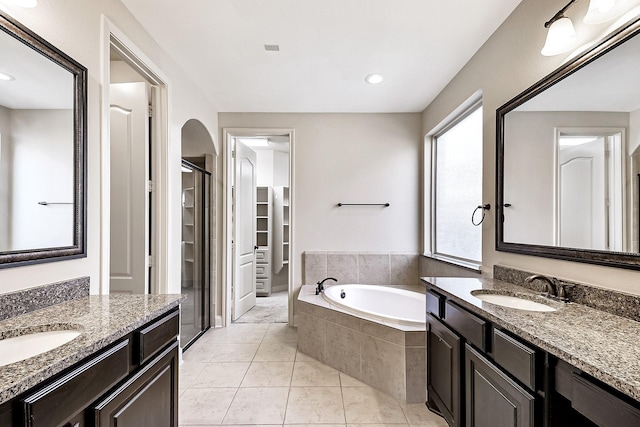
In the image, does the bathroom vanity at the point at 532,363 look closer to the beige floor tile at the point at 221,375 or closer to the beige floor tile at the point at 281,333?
the beige floor tile at the point at 221,375

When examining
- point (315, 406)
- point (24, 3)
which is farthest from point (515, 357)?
point (24, 3)

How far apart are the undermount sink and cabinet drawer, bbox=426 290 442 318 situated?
0.22 m

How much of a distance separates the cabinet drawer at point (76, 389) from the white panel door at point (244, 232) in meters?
2.66

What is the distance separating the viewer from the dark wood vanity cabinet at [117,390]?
0.72m

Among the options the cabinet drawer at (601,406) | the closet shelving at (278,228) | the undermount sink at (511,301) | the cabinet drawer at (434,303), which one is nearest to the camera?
the cabinet drawer at (601,406)

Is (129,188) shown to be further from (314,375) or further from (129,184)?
(314,375)

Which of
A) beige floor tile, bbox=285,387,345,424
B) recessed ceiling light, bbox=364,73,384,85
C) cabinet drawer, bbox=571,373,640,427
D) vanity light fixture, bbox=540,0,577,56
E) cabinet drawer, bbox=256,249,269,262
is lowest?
beige floor tile, bbox=285,387,345,424

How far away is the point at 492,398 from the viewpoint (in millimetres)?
1206

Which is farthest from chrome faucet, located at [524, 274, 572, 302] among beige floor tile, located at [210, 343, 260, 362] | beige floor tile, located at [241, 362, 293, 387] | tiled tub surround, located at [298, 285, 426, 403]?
beige floor tile, located at [210, 343, 260, 362]

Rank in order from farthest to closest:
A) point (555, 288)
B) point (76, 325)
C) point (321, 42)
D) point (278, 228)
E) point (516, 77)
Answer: point (278, 228) < point (321, 42) < point (516, 77) < point (555, 288) < point (76, 325)

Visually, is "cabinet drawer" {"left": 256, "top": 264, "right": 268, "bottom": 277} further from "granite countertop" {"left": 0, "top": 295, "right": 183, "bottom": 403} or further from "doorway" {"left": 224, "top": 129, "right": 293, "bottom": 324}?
"granite countertop" {"left": 0, "top": 295, "right": 183, "bottom": 403}

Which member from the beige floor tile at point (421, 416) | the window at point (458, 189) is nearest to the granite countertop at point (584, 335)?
the beige floor tile at point (421, 416)

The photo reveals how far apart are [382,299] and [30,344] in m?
2.82

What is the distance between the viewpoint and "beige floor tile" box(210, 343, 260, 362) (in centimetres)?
269
